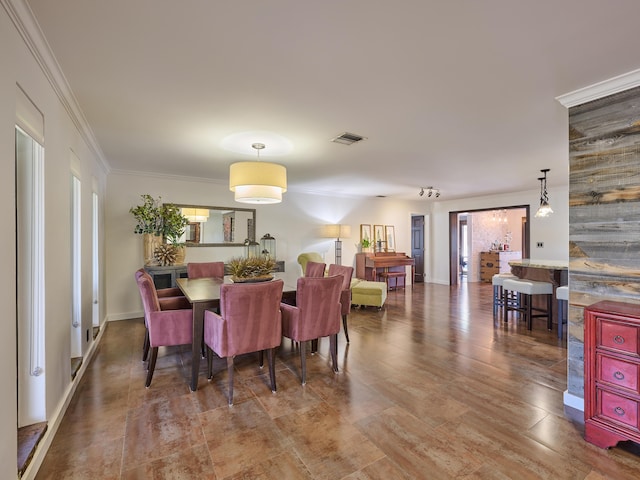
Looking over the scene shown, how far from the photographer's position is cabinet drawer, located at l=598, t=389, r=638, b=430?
6.15 feet

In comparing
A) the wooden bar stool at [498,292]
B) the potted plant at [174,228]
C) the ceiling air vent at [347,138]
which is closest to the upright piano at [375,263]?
the wooden bar stool at [498,292]

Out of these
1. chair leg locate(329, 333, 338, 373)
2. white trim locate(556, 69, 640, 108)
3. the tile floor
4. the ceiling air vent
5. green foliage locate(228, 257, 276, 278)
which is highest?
the ceiling air vent

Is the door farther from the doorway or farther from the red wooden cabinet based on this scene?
the red wooden cabinet

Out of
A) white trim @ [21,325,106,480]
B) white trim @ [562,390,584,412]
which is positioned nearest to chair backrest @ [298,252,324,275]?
white trim @ [21,325,106,480]

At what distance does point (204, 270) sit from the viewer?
465cm

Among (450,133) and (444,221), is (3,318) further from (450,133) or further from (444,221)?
(444,221)

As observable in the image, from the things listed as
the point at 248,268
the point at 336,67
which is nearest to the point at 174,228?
the point at 248,268

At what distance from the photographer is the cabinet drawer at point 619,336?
1878 millimetres

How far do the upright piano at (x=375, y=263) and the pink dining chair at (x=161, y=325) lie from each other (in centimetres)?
524

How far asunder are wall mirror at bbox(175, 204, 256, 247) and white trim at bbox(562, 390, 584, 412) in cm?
508

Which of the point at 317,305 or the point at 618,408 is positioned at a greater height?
the point at 317,305

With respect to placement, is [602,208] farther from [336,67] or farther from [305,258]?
[305,258]

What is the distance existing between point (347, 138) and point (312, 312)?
187 centimetres

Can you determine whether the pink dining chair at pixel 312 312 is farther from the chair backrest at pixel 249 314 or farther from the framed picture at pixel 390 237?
the framed picture at pixel 390 237
